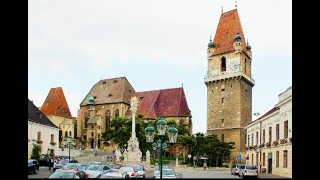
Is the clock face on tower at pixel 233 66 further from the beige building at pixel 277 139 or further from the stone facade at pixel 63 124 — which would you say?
the stone facade at pixel 63 124

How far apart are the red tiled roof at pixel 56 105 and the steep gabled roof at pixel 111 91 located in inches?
159

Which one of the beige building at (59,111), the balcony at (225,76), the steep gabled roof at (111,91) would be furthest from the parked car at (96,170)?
the steep gabled roof at (111,91)

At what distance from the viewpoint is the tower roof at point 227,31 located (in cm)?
6297

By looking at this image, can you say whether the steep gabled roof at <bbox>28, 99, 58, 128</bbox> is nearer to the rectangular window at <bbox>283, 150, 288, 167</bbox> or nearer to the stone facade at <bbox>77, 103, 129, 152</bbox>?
the rectangular window at <bbox>283, 150, 288, 167</bbox>

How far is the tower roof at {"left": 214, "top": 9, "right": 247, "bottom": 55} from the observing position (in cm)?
6297

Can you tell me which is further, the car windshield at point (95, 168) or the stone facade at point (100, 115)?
the stone facade at point (100, 115)

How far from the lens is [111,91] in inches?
3140

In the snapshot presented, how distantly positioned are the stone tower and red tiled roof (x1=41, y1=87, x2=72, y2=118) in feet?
89.4

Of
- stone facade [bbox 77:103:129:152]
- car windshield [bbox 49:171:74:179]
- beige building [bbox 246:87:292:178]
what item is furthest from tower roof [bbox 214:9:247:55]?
car windshield [bbox 49:171:74:179]

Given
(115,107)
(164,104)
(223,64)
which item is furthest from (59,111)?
(223,64)
